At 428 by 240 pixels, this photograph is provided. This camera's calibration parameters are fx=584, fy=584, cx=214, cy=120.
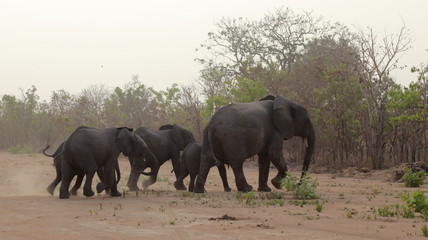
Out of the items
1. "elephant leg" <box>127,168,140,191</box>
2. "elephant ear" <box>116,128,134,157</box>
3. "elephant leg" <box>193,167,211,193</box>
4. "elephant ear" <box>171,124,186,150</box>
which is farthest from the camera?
"elephant ear" <box>171,124,186,150</box>

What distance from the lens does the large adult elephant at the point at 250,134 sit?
12.0 m

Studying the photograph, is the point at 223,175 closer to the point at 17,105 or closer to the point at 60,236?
the point at 60,236

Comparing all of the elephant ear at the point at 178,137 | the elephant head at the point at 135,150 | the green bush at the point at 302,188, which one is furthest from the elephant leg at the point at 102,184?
the green bush at the point at 302,188

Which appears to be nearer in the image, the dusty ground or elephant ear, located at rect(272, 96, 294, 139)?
the dusty ground

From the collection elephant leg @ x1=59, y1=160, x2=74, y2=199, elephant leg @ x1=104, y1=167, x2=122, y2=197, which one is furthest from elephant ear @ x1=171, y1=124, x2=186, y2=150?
elephant leg @ x1=59, y1=160, x2=74, y2=199

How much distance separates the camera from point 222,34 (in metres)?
42.4

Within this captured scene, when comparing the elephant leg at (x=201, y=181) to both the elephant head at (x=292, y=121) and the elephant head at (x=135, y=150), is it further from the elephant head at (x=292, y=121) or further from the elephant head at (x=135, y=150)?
the elephant head at (x=292, y=121)

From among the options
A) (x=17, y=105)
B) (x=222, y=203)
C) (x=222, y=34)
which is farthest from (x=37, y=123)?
(x=222, y=203)

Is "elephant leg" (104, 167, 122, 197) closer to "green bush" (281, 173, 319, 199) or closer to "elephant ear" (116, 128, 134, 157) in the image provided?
"elephant ear" (116, 128, 134, 157)

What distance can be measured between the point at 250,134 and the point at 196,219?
4261 mm

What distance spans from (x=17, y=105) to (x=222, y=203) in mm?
46751

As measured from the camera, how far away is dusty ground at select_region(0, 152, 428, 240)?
22.4 feet

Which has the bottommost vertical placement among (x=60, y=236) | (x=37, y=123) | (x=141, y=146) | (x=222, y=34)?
(x=60, y=236)

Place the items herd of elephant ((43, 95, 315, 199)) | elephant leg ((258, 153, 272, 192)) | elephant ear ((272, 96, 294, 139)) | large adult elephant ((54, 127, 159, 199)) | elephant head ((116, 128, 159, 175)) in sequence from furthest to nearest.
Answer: elephant leg ((258, 153, 272, 192)) < elephant ear ((272, 96, 294, 139)) < elephant head ((116, 128, 159, 175)) < herd of elephant ((43, 95, 315, 199)) < large adult elephant ((54, 127, 159, 199))
